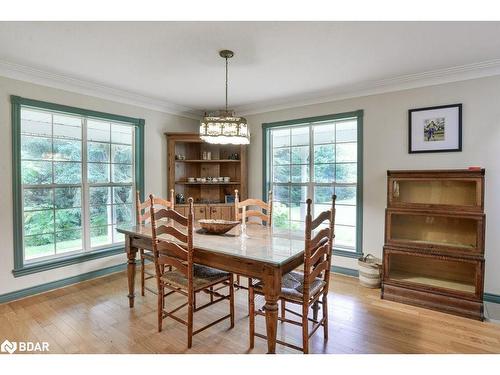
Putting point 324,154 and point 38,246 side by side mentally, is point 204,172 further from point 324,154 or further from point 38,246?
point 38,246

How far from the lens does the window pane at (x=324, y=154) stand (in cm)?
394

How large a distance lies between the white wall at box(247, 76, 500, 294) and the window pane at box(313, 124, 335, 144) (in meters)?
0.20

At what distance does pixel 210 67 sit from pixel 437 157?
8.75ft

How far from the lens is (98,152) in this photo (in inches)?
147

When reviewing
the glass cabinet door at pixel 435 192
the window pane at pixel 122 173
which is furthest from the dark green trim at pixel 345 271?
the window pane at pixel 122 173

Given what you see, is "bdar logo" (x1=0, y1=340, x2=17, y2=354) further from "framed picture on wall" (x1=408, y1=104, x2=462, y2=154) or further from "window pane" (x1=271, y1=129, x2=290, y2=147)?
"framed picture on wall" (x1=408, y1=104, x2=462, y2=154)

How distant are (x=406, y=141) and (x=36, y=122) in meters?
4.24

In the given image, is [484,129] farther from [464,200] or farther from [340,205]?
[340,205]

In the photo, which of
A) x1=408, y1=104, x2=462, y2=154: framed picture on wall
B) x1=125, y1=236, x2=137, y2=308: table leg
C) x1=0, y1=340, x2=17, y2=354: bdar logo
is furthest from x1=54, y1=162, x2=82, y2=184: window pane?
x1=408, y1=104, x2=462, y2=154: framed picture on wall

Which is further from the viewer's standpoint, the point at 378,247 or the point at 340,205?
the point at 340,205

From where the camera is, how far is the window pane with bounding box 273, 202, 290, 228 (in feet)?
14.2

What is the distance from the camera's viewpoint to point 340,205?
12.8 ft

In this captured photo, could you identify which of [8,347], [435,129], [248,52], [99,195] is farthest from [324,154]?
[8,347]
